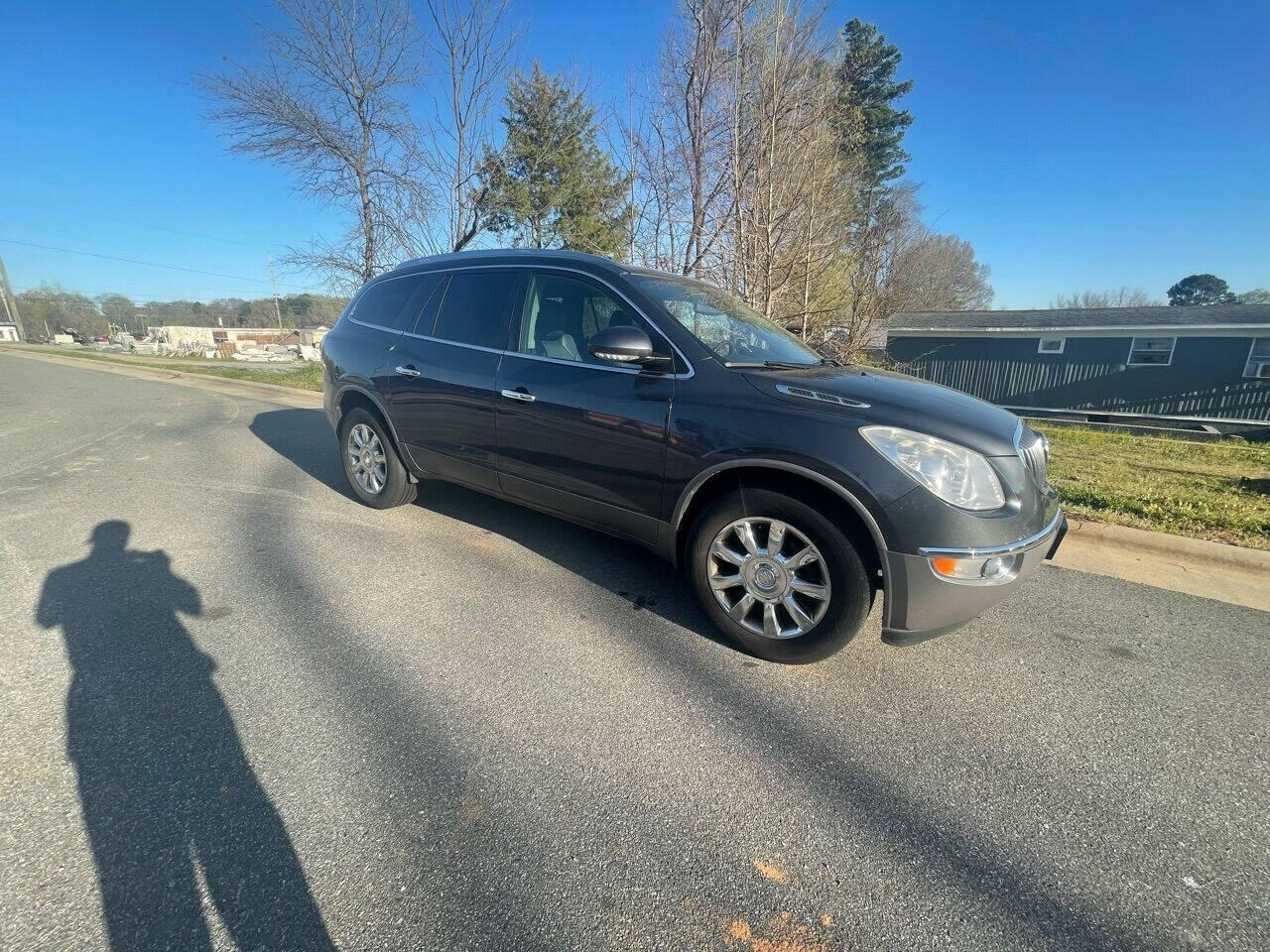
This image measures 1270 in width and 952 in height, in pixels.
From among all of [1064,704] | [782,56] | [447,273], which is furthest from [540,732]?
[782,56]

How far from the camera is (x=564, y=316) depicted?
3.40m

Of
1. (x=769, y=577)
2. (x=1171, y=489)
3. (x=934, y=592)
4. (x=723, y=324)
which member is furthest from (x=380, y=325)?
(x=1171, y=489)

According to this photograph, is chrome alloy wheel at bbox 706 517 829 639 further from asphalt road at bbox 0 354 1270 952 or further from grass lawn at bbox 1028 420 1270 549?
grass lawn at bbox 1028 420 1270 549

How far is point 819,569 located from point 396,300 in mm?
3793

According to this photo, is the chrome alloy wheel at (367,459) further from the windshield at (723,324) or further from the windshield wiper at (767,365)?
the windshield wiper at (767,365)

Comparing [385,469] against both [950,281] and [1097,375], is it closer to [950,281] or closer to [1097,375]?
[1097,375]

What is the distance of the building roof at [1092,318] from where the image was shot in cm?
1814

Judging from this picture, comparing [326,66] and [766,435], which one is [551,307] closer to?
[766,435]

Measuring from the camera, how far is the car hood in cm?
235

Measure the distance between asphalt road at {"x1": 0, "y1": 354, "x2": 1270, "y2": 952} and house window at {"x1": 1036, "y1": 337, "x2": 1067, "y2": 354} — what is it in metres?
20.7

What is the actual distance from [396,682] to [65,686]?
1.33 m

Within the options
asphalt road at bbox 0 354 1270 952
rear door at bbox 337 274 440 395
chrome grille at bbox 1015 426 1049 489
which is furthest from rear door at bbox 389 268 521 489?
chrome grille at bbox 1015 426 1049 489

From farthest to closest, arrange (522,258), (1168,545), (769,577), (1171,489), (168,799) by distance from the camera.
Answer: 1. (1171,489)
2. (1168,545)
3. (522,258)
4. (769,577)
5. (168,799)

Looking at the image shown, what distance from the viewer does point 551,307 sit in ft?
11.3
